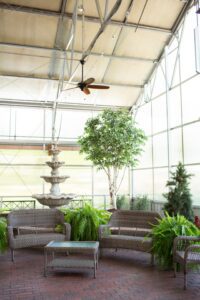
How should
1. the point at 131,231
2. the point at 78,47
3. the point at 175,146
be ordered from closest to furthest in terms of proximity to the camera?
the point at 131,231, the point at 175,146, the point at 78,47

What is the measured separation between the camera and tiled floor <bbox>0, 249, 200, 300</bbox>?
10.8ft

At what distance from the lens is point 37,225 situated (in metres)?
5.27

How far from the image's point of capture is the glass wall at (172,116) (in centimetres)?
841

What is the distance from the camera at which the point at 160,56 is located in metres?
10.5

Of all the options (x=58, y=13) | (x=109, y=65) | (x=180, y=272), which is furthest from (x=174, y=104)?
(x=180, y=272)

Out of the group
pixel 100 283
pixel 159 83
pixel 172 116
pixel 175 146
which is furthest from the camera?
pixel 159 83

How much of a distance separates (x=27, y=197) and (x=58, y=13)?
6.59 m

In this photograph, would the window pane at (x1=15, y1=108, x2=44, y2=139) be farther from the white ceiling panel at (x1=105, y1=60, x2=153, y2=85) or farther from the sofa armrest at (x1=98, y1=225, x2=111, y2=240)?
the sofa armrest at (x1=98, y1=225, x2=111, y2=240)

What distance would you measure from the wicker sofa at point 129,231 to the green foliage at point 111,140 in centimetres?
426

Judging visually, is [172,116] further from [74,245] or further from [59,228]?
[74,245]

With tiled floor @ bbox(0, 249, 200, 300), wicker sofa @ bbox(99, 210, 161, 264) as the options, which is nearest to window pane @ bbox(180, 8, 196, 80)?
wicker sofa @ bbox(99, 210, 161, 264)

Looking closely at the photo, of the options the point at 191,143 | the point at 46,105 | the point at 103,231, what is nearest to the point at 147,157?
the point at 191,143

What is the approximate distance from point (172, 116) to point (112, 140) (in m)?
2.08

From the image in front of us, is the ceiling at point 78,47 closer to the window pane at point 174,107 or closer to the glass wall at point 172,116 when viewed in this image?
the glass wall at point 172,116
